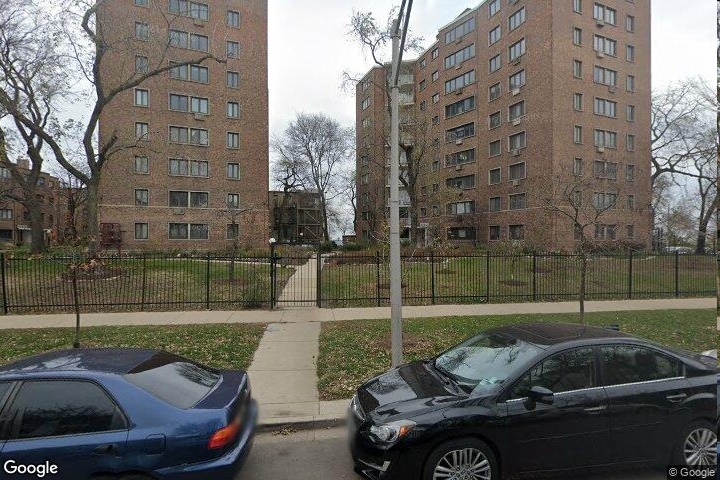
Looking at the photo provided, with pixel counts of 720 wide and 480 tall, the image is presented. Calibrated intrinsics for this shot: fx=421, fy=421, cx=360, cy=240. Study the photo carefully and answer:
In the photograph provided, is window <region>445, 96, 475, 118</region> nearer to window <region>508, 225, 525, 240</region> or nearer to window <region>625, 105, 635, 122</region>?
window <region>625, 105, 635, 122</region>

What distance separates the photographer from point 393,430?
3527 millimetres

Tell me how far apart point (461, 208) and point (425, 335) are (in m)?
39.6

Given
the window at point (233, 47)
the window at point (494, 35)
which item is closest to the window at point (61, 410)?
the window at point (233, 47)

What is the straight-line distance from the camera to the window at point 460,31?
4557cm

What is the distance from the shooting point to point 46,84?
63.0 ft

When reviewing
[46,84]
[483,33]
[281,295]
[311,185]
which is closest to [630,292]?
[281,295]

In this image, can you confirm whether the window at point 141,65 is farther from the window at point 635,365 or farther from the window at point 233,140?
the window at point 635,365

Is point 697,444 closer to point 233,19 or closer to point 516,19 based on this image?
point 516,19

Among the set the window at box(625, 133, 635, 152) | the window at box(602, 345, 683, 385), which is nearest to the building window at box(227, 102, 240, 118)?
the window at box(625, 133, 635, 152)

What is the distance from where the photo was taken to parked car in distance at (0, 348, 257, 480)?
307cm

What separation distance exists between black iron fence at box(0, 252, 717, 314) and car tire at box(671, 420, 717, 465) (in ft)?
29.9

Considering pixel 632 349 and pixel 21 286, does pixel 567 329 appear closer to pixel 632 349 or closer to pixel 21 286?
pixel 632 349

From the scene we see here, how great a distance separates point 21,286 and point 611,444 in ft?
57.5

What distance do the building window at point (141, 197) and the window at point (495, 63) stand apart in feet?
114
